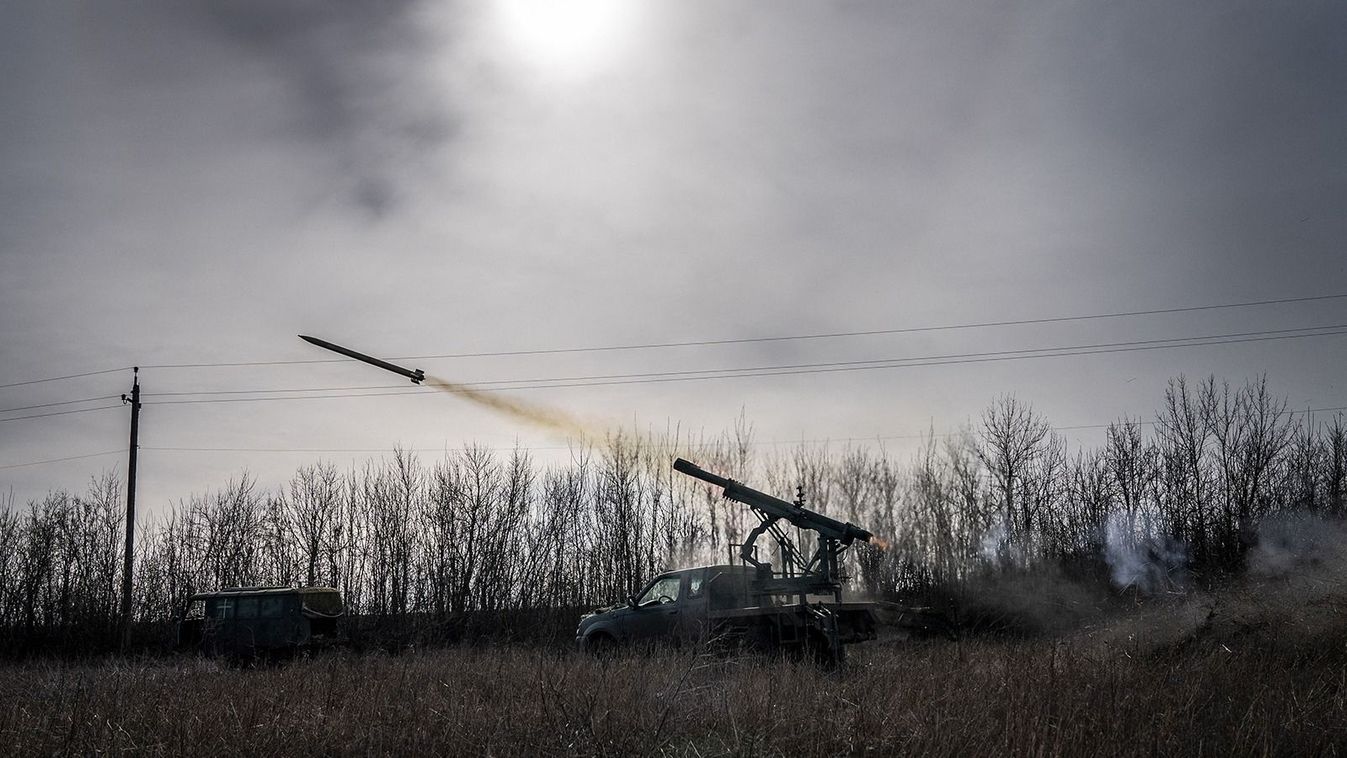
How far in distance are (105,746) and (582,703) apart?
3538 mm

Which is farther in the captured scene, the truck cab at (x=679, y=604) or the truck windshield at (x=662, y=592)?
the truck windshield at (x=662, y=592)

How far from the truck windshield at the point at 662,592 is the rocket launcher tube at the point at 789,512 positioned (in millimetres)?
2079

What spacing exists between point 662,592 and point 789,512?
2.73m

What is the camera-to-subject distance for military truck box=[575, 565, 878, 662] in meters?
13.1

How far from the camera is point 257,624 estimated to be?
18.7 metres

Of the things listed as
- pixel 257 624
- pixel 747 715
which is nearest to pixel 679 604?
pixel 747 715

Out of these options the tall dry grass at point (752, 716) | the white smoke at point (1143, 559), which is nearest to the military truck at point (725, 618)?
the tall dry grass at point (752, 716)

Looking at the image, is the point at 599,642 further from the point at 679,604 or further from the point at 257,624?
the point at 257,624

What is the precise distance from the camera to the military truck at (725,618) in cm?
1312

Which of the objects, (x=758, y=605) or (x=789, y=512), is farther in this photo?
(x=789, y=512)

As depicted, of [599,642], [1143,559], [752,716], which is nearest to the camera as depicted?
[752,716]

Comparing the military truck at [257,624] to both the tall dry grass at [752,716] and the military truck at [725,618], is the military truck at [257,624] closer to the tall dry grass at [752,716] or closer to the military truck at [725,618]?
the military truck at [725,618]

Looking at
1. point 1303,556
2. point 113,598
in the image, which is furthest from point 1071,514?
point 113,598

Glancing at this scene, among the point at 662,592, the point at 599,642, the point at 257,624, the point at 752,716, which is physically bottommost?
the point at 599,642
